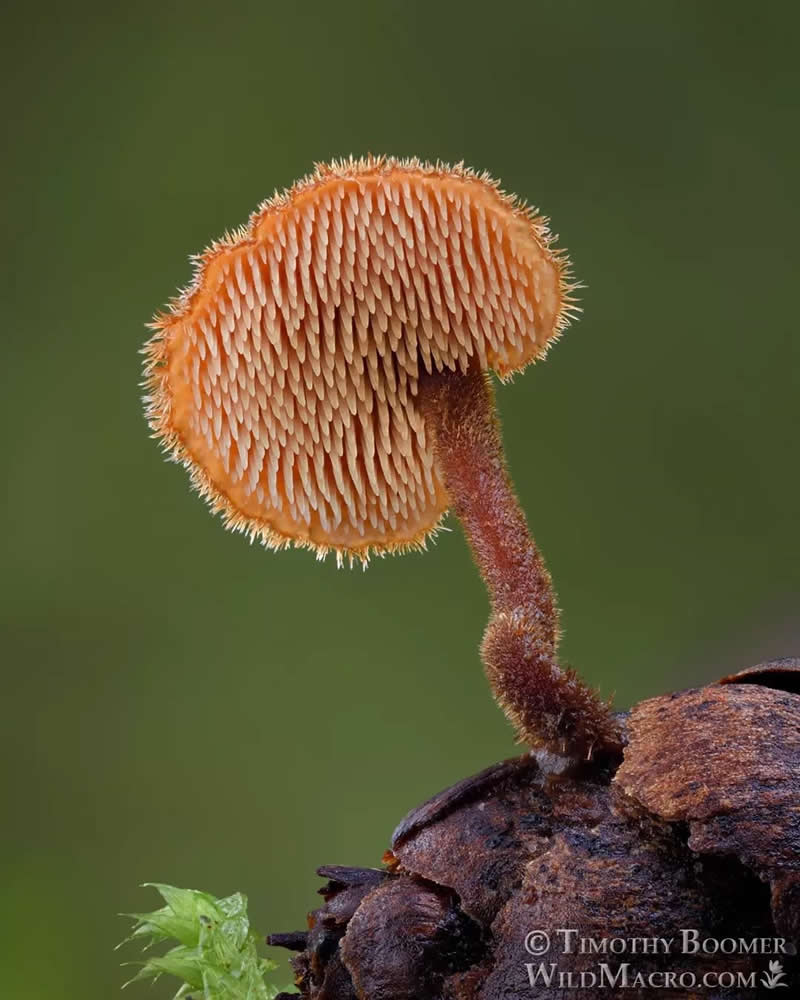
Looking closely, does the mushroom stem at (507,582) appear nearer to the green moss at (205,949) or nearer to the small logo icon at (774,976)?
the small logo icon at (774,976)

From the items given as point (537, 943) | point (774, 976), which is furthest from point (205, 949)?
point (774, 976)

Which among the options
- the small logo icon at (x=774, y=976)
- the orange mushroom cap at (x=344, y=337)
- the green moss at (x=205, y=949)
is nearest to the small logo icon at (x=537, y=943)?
the small logo icon at (x=774, y=976)

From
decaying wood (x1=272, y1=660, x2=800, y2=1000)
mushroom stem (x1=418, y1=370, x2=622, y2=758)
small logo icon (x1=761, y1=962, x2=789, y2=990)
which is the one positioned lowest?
small logo icon (x1=761, y1=962, x2=789, y2=990)

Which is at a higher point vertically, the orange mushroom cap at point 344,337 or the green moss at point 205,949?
the orange mushroom cap at point 344,337

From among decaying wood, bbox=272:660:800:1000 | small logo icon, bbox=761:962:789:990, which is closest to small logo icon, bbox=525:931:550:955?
decaying wood, bbox=272:660:800:1000

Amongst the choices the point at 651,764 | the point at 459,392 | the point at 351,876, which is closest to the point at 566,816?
the point at 651,764

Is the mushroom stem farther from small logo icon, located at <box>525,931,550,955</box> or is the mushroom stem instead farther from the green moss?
the green moss
